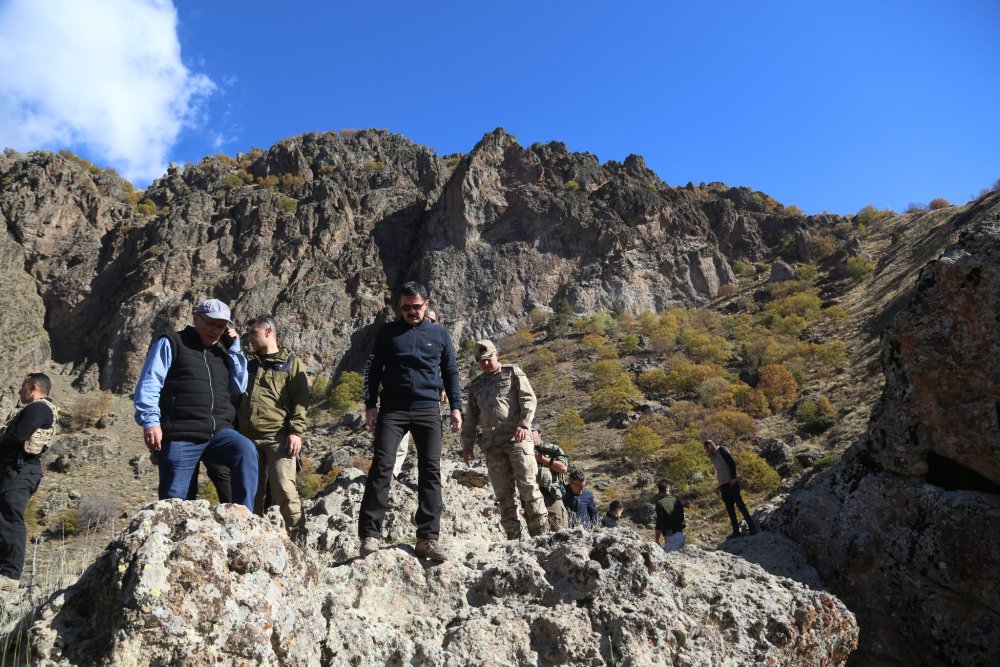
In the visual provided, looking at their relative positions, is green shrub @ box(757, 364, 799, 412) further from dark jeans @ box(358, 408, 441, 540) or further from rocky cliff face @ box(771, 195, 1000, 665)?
dark jeans @ box(358, 408, 441, 540)

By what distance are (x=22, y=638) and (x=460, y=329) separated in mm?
49100

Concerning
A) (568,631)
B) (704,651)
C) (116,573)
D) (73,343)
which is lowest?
(704,651)

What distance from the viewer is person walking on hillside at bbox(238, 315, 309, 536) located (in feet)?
14.9

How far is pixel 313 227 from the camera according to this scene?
2389 inches

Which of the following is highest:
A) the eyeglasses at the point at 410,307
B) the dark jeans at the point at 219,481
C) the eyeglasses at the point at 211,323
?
the eyeglasses at the point at 410,307

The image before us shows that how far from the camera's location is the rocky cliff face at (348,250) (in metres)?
52.0

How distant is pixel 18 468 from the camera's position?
454 centimetres

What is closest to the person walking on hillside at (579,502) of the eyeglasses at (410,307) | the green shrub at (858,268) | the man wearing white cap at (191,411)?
the eyeglasses at (410,307)

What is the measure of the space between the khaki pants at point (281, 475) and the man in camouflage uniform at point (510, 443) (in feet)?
5.05

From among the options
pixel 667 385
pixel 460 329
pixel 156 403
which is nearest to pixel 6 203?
pixel 460 329

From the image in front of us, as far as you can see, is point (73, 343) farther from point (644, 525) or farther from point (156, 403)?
point (156, 403)

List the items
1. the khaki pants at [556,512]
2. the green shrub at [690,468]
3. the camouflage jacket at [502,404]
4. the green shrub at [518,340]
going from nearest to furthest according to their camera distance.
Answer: the camouflage jacket at [502,404] → the khaki pants at [556,512] → the green shrub at [690,468] → the green shrub at [518,340]

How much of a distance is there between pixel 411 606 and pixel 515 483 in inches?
80.3

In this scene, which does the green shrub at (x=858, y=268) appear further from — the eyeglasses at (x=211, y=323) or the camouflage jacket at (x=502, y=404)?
the eyeglasses at (x=211, y=323)
